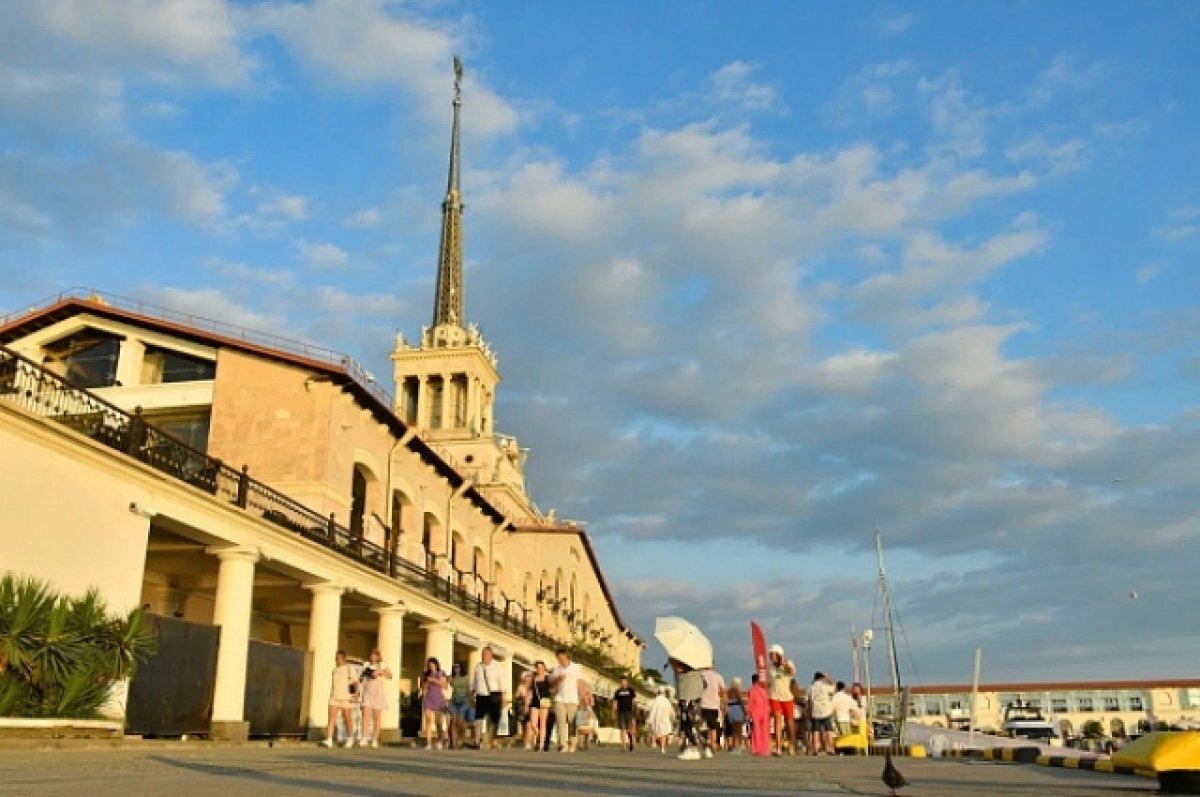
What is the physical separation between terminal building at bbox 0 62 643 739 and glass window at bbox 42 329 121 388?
47mm

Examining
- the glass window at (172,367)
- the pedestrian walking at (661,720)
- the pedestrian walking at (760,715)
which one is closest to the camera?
the pedestrian walking at (760,715)

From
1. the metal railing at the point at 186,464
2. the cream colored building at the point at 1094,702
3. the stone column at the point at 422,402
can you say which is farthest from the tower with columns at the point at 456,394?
the cream colored building at the point at 1094,702

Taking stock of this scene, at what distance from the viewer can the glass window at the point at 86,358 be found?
27469 mm

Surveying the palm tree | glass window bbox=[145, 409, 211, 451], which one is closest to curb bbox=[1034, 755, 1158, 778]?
the palm tree

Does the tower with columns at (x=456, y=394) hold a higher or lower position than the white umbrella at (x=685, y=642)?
higher

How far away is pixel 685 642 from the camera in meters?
17.7

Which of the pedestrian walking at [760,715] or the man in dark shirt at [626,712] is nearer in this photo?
the pedestrian walking at [760,715]

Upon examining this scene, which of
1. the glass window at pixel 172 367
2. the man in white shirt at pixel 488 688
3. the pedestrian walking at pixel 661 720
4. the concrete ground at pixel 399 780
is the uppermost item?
the glass window at pixel 172 367

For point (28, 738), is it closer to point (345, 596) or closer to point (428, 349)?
point (345, 596)

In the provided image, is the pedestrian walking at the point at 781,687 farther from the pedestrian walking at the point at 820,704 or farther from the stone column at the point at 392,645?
the stone column at the point at 392,645

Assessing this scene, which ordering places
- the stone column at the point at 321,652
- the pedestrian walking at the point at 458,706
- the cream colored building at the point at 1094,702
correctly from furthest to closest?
the cream colored building at the point at 1094,702
the pedestrian walking at the point at 458,706
the stone column at the point at 321,652

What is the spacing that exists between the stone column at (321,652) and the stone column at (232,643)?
2920 mm

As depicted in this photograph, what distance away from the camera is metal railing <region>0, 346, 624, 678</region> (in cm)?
1639

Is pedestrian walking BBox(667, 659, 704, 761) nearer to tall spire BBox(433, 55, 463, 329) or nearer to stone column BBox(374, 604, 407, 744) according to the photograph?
stone column BBox(374, 604, 407, 744)
